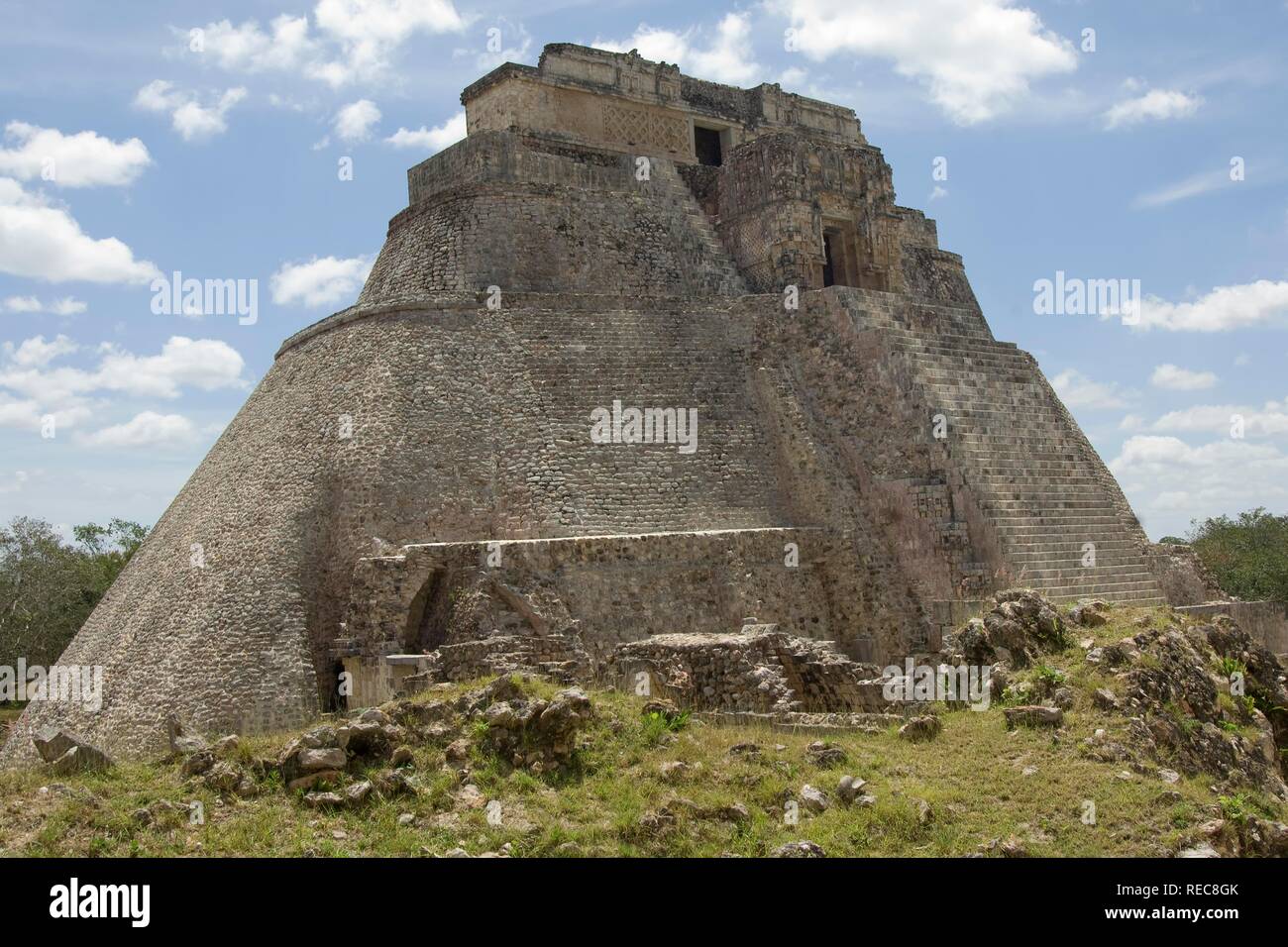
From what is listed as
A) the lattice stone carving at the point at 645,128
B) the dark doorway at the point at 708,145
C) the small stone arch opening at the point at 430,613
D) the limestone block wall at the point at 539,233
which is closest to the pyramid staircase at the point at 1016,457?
the limestone block wall at the point at 539,233

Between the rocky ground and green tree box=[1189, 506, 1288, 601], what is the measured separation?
55.3 feet

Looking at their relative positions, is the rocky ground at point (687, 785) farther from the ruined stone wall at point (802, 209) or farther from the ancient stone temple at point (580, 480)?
the ruined stone wall at point (802, 209)

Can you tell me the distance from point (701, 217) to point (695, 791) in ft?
53.6

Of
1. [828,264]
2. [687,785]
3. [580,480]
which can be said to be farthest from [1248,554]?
[687,785]

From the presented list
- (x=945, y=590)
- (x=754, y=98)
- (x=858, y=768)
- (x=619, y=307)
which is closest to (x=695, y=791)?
(x=858, y=768)

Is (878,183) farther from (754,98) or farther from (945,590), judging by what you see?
(945,590)

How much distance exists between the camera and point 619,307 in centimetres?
→ 2048

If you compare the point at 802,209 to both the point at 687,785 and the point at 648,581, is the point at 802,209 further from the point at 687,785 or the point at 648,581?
the point at 687,785

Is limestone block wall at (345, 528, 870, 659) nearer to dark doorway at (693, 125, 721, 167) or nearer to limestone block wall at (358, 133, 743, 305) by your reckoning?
limestone block wall at (358, 133, 743, 305)

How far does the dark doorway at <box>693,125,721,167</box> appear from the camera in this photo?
2762 centimetres

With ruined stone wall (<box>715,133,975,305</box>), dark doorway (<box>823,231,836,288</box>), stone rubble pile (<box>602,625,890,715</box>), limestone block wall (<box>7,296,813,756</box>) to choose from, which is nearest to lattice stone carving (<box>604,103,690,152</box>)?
ruined stone wall (<box>715,133,975,305</box>)
